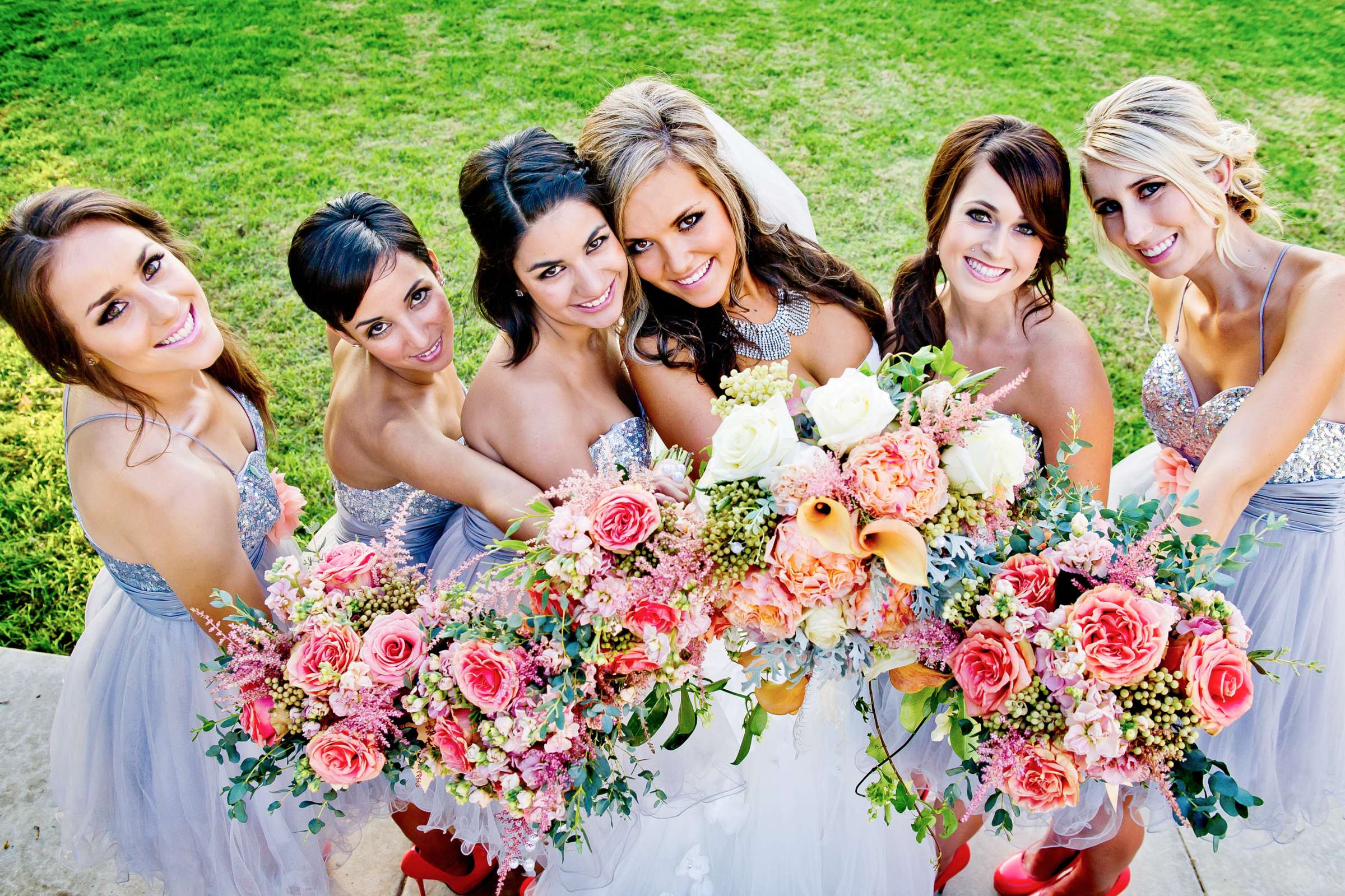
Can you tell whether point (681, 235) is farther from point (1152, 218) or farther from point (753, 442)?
point (1152, 218)

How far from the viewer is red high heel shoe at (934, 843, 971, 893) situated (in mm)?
3125

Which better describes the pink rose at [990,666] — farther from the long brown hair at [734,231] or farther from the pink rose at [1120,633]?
the long brown hair at [734,231]

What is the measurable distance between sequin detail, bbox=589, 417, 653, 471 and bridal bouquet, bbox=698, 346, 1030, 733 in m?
1.15

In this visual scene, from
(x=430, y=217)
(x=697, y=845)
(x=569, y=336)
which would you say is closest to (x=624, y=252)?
(x=569, y=336)

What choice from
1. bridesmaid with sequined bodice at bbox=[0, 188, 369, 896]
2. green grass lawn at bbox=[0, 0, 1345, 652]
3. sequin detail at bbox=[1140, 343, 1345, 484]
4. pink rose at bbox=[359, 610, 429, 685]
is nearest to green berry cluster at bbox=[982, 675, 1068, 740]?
pink rose at bbox=[359, 610, 429, 685]

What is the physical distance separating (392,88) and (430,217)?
7.92ft

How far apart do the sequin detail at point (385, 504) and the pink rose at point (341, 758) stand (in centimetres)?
133

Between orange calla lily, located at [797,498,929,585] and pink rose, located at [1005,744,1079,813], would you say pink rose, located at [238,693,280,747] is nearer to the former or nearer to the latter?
orange calla lily, located at [797,498,929,585]

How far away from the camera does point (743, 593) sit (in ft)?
6.14

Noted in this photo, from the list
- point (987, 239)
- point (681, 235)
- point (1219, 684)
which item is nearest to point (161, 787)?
point (681, 235)

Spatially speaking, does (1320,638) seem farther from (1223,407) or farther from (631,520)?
(631,520)

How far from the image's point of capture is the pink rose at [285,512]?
3.08 meters

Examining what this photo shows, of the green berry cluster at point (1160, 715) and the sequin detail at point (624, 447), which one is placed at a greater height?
the green berry cluster at point (1160, 715)

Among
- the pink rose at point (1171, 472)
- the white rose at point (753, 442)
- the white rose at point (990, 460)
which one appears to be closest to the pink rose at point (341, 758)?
the white rose at point (753, 442)
